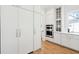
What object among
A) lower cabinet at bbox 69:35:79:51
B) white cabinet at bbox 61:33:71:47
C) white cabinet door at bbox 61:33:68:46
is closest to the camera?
lower cabinet at bbox 69:35:79:51

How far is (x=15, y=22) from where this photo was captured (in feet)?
10.8

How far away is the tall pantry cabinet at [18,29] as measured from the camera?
2.86m

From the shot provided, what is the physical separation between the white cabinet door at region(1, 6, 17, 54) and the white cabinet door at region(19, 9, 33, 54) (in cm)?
35

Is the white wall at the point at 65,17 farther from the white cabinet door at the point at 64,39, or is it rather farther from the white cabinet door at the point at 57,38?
the white cabinet door at the point at 64,39

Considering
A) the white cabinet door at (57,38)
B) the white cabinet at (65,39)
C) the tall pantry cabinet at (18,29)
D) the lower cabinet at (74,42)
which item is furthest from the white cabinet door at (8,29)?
the white cabinet door at (57,38)

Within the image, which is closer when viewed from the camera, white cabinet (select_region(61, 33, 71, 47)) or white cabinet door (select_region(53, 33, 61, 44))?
white cabinet (select_region(61, 33, 71, 47))

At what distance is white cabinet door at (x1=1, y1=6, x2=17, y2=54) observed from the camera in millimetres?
2791

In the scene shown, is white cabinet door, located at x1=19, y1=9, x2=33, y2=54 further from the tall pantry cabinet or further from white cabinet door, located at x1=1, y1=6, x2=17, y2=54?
white cabinet door, located at x1=1, y1=6, x2=17, y2=54

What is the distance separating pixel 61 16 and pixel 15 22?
407 centimetres

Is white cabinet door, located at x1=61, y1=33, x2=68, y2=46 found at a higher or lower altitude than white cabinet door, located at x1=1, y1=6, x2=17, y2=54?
lower

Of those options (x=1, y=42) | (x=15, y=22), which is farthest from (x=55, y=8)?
(x=1, y=42)

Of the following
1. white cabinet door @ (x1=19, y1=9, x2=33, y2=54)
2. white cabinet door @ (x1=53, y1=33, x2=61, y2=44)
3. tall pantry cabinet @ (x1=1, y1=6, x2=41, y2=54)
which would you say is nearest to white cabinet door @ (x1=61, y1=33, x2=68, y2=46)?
white cabinet door @ (x1=53, y1=33, x2=61, y2=44)
